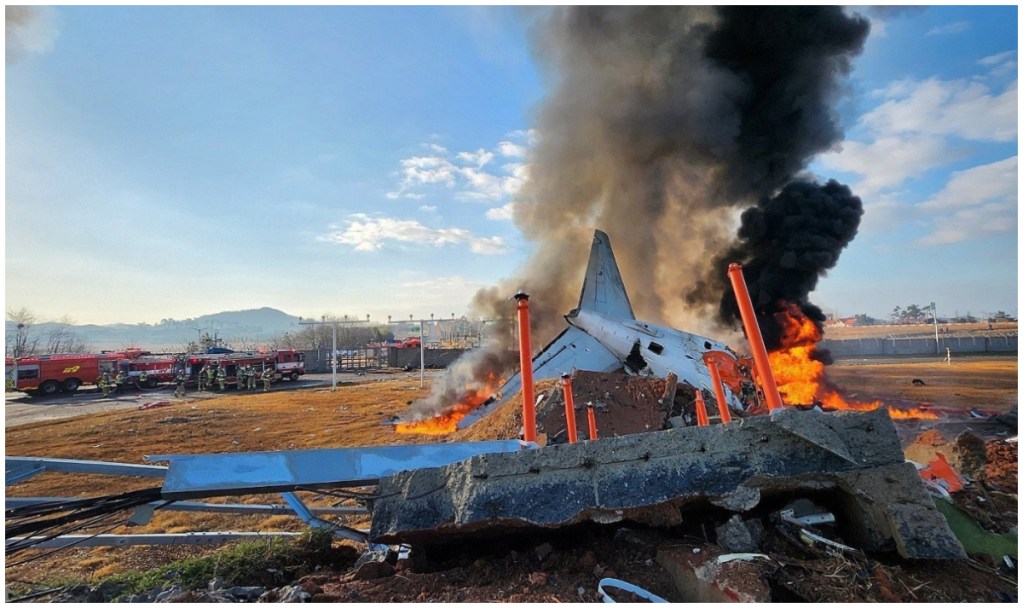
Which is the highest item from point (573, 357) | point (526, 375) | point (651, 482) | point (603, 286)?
point (603, 286)

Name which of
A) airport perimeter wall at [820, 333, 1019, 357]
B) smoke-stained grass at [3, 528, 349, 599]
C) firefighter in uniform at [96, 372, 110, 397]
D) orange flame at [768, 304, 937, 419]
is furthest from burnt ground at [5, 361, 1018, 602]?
airport perimeter wall at [820, 333, 1019, 357]

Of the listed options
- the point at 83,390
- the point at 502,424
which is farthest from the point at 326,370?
the point at 502,424

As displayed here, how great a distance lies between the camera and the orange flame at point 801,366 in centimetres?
1446

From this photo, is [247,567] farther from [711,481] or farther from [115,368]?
[115,368]

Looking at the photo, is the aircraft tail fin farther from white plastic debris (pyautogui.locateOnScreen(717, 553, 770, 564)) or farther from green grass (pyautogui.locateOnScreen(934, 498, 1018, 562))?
white plastic debris (pyautogui.locateOnScreen(717, 553, 770, 564))

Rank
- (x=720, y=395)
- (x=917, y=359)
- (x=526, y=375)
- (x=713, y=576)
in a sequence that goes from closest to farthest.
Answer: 1. (x=713, y=576)
2. (x=526, y=375)
3. (x=720, y=395)
4. (x=917, y=359)

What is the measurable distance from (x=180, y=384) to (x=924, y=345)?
49.9 m

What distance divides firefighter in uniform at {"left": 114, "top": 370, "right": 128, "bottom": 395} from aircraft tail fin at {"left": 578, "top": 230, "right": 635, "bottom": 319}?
2527 cm

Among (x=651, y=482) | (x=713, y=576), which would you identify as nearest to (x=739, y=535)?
(x=713, y=576)

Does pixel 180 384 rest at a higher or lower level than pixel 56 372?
lower

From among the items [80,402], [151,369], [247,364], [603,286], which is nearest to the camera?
[603,286]

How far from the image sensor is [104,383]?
81.8ft

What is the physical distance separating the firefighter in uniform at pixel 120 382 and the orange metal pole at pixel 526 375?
2967cm

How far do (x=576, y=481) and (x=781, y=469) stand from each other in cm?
126
